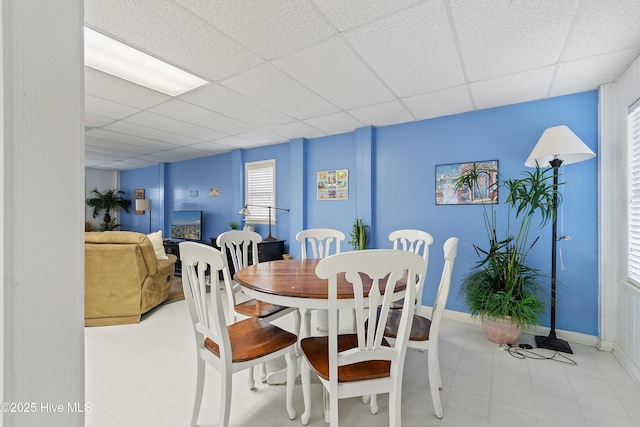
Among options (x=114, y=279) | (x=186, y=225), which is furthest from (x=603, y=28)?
(x=186, y=225)

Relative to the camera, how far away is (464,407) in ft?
6.02

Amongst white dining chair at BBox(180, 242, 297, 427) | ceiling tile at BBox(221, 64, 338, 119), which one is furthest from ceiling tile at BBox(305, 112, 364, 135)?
white dining chair at BBox(180, 242, 297, 427)

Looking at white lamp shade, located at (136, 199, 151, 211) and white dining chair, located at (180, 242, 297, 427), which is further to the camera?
white lamp shade, located at (136, 199, 151, 211)

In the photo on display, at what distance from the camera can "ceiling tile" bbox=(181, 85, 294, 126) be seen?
2857 millimetres

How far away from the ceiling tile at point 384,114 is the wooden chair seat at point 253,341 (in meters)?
2.57

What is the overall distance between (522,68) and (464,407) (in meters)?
2.62

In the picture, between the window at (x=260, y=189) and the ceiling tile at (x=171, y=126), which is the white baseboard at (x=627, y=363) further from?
the ceiling tile at (x=171, y=126)

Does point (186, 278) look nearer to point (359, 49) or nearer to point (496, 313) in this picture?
point (359, 49)

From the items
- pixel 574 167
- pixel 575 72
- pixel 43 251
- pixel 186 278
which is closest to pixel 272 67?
pixel 186 278

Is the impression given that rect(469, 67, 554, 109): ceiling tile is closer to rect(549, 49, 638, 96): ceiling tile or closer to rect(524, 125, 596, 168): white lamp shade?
rect(549, 49, 638, 96): ceiling tile

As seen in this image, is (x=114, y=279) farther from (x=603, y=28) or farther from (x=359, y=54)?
(x=603, y=28)

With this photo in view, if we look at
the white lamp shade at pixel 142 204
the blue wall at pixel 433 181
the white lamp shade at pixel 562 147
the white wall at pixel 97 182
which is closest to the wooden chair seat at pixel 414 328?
the blue wall at pixel 433 181

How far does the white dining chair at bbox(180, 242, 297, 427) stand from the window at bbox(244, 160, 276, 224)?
132 inches

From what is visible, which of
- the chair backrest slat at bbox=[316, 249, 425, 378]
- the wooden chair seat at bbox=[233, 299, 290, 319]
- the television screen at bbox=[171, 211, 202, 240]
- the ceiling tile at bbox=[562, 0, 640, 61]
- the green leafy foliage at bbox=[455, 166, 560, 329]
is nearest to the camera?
the chair backrest slat at bbox=[316, 249, 425, 378]
